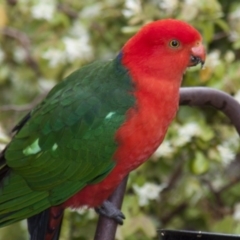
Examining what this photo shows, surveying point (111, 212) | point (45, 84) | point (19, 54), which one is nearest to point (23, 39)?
point (19, 54)

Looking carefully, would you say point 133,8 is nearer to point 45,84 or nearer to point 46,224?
point 45,84

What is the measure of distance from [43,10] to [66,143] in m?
1.07

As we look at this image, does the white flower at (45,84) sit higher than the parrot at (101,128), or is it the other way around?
the parrot at (101,128)

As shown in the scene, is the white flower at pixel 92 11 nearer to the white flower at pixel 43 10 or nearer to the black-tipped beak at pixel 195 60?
the white flower at pixel 43 10

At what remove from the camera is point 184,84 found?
9.82 feet

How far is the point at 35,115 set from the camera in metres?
2.13

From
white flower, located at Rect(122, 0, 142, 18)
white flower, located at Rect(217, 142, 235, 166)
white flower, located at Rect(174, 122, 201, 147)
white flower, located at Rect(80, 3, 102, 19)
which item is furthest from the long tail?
white flower, located at Rect(80, 3, 102, 19)

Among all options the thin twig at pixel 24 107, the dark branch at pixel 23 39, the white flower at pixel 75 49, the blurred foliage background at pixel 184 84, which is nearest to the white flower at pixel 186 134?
the blurred foliage background at pixel 184 84

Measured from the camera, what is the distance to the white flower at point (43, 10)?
3.05 metres

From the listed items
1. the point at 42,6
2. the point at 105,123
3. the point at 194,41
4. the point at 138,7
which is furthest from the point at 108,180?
the point at 42,6

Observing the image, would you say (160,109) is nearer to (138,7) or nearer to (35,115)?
(35,115)

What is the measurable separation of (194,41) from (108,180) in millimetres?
446

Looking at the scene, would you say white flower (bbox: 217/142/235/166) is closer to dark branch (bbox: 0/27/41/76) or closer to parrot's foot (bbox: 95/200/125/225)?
parrot's foot (bbox: 95/200/125/225)

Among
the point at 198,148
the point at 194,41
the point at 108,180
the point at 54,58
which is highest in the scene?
the point at 194,41
